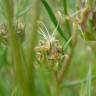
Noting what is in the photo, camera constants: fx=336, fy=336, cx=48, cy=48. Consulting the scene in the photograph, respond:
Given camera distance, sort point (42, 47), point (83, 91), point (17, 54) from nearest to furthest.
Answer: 1. point (17, 54)
2. point (42, 47)
3. point (83, 91)

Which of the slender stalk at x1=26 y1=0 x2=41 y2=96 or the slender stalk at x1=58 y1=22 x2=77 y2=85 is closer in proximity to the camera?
the slender stalk at x1=26 y1=0 x2=41 y2=96

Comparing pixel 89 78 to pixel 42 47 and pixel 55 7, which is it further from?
pixel 55 7

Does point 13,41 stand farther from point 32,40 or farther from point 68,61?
point 68,61

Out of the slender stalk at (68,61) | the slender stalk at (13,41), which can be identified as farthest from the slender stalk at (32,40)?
the slender stalk at (68,61)

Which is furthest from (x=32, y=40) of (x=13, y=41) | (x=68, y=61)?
(x=68, y=61)

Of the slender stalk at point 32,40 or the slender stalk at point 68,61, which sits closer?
the slender stalk at point 32,40

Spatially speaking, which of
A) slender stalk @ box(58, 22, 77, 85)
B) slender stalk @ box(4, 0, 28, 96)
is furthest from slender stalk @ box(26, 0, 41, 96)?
slender stalk @ box(58, 22, 77, 85)

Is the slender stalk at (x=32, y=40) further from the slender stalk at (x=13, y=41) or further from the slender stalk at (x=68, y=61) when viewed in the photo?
the slender stalk at (x=68, y=61)

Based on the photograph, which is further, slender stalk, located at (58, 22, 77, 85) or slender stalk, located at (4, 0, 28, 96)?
slender stalk, located at (58, 22, 77, 85)

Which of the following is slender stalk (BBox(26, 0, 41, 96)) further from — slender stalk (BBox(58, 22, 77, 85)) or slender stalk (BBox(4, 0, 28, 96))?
slender stalk (BBox(58, 22, 77, 85))

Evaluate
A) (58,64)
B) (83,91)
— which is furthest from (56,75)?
(83,91)

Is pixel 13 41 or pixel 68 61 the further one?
pixel 68 61
